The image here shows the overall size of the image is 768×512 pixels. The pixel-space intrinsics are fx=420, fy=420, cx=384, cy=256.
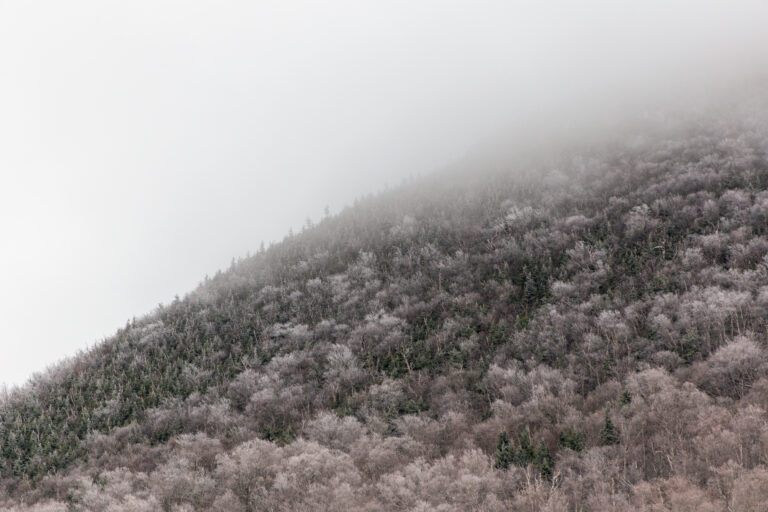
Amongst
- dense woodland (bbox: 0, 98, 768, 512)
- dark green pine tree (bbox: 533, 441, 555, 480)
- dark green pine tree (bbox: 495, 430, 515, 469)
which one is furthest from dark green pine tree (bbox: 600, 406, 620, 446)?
dark green pine tree (bbox: 495, 430, 515, 469)

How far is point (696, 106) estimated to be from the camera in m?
55.7

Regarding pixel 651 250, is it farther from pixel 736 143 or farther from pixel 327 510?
pixel 327 510

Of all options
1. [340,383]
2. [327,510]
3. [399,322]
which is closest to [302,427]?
[340,383]

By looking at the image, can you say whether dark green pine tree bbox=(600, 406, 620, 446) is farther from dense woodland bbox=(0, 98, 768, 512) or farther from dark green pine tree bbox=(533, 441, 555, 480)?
dark green pine tree bbox=(533, 441, 555, 480)

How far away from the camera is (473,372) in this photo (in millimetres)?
24125

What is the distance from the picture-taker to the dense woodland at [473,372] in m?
14.6

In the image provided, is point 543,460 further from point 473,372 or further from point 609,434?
point 473,372

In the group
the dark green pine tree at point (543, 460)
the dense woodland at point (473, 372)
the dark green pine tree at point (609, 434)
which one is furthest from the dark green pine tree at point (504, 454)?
the dark green pine tree at point (609, 434)

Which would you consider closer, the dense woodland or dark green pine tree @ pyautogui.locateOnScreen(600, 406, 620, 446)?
the dense woodland

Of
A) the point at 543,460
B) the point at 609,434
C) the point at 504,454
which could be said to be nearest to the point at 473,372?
the point at 504,454

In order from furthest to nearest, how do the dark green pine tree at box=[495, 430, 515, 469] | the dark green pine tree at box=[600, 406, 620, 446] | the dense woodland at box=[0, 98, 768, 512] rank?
1. the dark green pine tree at box=[495, 430, 515, 469]
2. the dark green pine tree at box=[600, 406, 620, 446]
3. the dense woodland at box=[0, 98, 768, 512]

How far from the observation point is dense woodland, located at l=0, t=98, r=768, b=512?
573 inches

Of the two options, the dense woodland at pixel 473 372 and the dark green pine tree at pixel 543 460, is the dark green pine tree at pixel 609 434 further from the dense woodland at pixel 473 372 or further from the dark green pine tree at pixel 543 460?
the dark green pine tree at pixel 543 460

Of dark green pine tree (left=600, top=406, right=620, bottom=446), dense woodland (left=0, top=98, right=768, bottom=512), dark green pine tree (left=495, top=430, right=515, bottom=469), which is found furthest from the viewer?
dark green pine tree (left=495, top=430, right=515, bottom=469)
